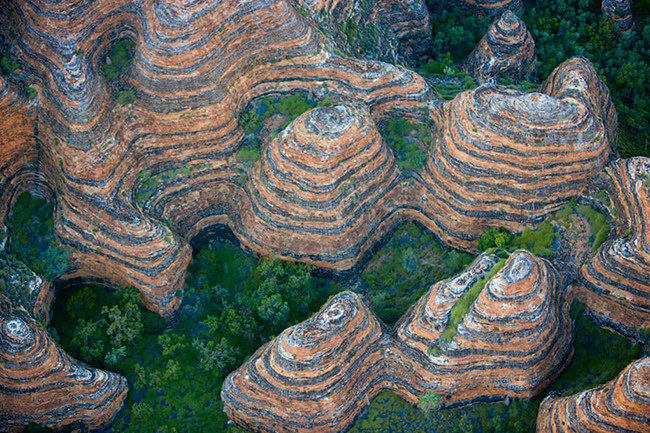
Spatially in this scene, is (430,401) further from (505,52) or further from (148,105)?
(505,52)

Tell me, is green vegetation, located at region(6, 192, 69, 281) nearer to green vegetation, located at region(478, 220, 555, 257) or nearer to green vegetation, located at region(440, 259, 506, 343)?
green vegetation, located at region(440, 259, 506, 343)

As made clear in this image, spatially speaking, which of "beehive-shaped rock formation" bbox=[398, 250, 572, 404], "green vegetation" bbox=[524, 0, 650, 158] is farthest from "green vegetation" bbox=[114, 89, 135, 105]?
"green vegetation" bbox=[524, 0, 650, 158]

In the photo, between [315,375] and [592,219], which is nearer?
[315,375]

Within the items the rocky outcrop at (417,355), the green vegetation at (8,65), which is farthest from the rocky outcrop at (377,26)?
the rocky outcrop at (417,355)

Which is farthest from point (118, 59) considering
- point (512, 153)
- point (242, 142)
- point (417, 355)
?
point (417, 355)

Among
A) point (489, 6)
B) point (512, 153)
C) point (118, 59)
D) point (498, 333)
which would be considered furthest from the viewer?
point (489, 6)

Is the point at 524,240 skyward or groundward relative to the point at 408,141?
groundward
